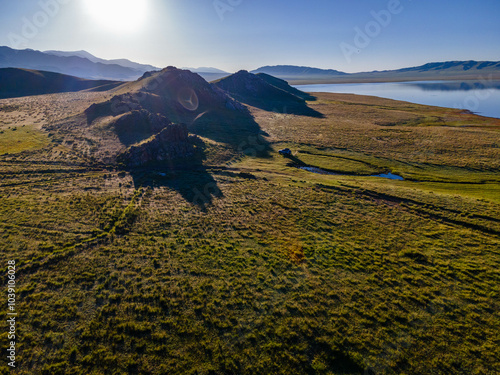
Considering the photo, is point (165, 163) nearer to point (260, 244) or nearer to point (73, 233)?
point (73, 233)

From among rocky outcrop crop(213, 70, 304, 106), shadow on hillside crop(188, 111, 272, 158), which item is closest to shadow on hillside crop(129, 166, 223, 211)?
shadow on hillside crop(188, 111, 272, 158)

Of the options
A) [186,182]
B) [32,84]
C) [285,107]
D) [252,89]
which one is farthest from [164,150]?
[32,84]

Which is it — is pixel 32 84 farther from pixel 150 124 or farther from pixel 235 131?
pixel 235 131

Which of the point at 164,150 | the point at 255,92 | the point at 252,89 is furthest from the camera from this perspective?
the point at 252,89

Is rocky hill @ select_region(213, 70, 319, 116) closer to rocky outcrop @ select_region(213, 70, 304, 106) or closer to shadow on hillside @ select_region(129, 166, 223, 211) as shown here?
rocky outcrop @ select_region(213, 70, 304, 106)

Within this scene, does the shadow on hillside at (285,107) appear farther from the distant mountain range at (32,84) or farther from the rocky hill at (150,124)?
the distant mountain range at (32,84)

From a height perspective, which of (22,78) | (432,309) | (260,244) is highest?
(22,78)

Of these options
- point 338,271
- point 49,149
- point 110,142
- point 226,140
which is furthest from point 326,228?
point 49,149
